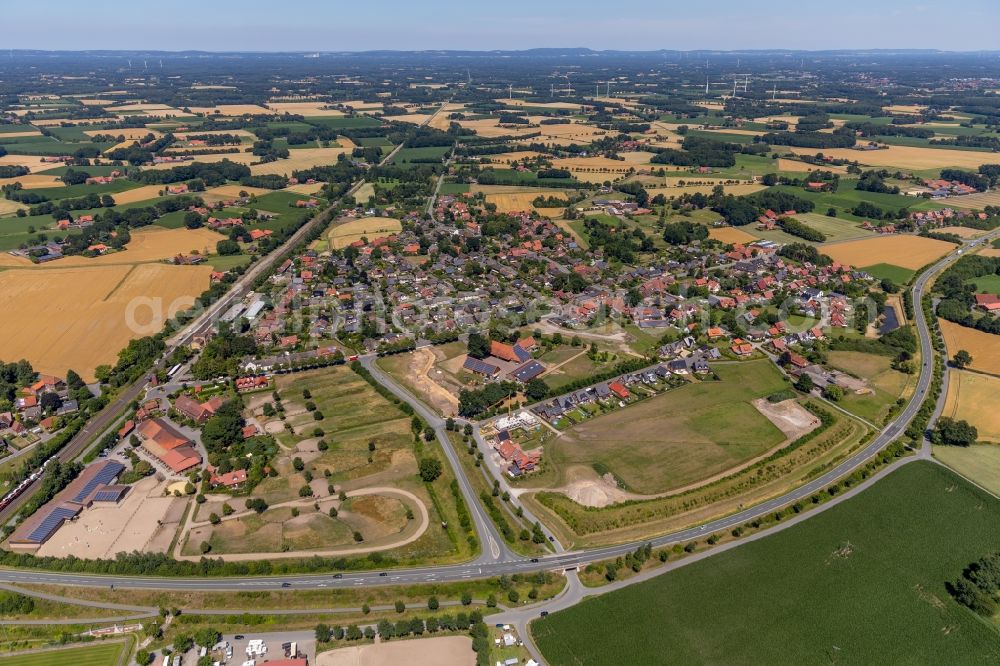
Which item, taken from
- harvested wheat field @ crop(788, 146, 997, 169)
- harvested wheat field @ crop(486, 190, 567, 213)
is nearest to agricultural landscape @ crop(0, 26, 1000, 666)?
harvested wheat field @ crop(486, 190, 567, 213)

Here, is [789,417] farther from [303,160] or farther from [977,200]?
[303,160]

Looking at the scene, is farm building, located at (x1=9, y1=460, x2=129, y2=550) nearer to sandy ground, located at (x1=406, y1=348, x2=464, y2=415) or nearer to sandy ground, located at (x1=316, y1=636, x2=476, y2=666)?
sandy ground, located at (x1=316, y1=636, x2=476, y2=666)

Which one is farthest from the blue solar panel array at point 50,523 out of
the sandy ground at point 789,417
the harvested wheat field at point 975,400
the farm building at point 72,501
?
the harvested wheat field at point 975,400

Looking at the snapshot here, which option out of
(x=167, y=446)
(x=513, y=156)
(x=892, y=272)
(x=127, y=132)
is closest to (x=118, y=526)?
(x=167, y=446)

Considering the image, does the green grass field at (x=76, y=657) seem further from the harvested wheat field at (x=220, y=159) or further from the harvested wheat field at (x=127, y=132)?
the harvested wheat field at (x=127, y=132)

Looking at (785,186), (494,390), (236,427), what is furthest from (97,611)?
(785,186)
